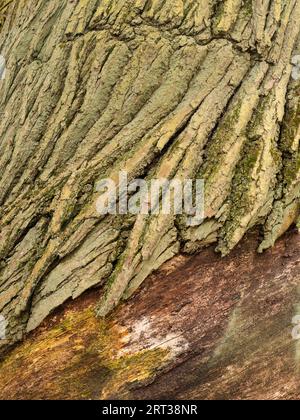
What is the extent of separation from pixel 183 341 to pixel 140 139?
1873 mm

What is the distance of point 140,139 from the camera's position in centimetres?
521

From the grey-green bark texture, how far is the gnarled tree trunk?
0.04ft

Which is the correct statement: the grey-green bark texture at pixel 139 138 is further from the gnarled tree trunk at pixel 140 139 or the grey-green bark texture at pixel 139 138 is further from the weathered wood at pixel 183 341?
the weathered wood at pixel 183 341

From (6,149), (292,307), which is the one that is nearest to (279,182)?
(292,307)

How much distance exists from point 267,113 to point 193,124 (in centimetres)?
68

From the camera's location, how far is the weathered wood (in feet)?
15.6

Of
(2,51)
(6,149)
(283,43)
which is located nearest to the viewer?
(283,43)

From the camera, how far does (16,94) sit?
6066mm

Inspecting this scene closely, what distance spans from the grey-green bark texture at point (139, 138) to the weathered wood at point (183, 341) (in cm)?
15

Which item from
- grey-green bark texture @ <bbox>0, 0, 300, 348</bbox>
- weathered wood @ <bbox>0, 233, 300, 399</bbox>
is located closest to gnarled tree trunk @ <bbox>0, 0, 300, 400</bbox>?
grey-green bark texture @ <bbox>0, 0, 300, 348</bbox>

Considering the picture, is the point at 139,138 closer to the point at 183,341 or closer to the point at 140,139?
the point at 140,139

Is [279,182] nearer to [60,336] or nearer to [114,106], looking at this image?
[114,106]

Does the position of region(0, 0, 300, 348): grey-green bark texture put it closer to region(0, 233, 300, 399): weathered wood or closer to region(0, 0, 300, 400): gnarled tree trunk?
region(0, 0, 300, 400): gnarled tree trunk

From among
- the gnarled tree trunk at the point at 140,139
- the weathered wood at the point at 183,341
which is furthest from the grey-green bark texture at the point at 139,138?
the weathered wood at the point at 183,341
